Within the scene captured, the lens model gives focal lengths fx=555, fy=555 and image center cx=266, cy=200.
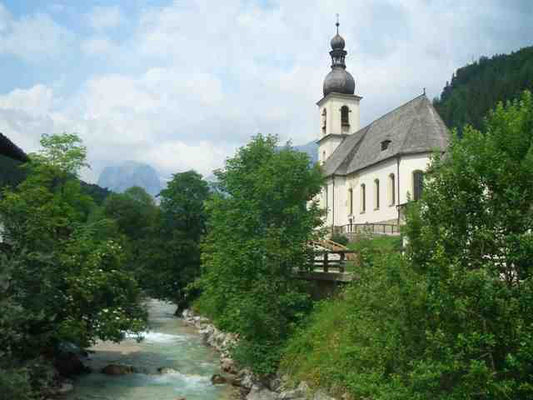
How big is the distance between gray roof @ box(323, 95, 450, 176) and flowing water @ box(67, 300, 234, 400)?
19808 mm

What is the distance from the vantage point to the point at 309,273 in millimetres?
22578

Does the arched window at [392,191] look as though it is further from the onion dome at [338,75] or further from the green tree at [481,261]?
the green tree at [481,261]

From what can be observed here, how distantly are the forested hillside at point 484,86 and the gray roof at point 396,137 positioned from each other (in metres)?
59.8

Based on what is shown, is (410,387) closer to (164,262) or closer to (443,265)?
(443,265)

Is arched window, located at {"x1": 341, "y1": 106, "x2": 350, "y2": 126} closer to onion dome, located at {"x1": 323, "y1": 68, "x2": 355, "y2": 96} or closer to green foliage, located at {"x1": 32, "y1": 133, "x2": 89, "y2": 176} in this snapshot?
onion dome, located at {"x1": 323, "y1": 68, "x2": 355, "y2": 96}

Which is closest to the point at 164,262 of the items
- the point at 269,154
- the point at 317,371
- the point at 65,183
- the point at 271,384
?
the point at 65,183

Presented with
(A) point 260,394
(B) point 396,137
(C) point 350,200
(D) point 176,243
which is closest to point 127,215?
(D) point 176,243

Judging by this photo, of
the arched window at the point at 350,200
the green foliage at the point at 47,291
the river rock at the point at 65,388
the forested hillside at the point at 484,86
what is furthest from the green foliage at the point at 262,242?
the forested hillside at the point at 484,86

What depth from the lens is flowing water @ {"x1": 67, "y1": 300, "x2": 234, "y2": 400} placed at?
18.9 metres

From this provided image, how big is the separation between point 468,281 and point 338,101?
5280 centimetres

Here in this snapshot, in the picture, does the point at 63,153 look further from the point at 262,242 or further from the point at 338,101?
the point at 338,101

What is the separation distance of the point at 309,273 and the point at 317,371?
587 cm

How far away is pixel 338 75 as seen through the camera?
60000 mm

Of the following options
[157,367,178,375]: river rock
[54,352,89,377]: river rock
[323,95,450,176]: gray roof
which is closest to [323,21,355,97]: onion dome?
[323,95,450,176]: gray roof
